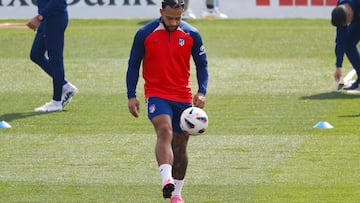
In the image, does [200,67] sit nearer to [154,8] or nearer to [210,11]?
[154,8]

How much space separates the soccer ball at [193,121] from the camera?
11031 millimetres

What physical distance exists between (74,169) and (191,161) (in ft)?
4.70

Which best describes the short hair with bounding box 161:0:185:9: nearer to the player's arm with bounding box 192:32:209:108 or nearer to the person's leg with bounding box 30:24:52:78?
the player's arm with bounding box 192:32:209:108

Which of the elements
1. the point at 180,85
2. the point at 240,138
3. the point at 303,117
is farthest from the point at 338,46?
the point at 180,85

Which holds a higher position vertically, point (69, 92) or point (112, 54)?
point (69, 92)

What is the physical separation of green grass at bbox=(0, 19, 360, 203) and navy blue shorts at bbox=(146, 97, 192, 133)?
0.82m

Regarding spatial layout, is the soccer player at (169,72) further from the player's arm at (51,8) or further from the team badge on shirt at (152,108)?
the player's arm at (51,8)

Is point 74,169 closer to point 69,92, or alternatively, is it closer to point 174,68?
point 174,68

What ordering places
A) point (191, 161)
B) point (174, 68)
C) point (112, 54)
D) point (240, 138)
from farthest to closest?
point (112, 54) → point (240, 138) → point (191, 161) → point (174, 68)

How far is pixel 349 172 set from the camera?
12.7 metres

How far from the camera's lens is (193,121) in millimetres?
11039

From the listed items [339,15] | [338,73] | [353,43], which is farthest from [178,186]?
[353,43]

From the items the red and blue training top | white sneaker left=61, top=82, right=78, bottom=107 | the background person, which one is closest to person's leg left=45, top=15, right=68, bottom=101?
white sneaker left=61, top=82, right=78, bottom=107

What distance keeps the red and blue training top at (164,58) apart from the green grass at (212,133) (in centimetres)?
111
